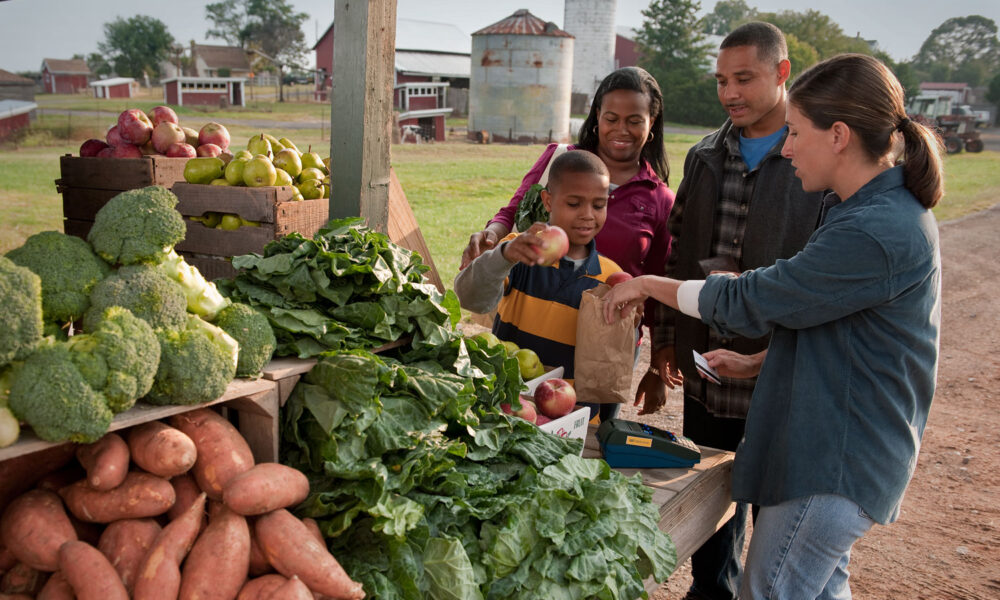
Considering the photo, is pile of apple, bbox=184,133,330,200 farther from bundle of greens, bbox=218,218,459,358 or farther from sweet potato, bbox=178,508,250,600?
sweet potato, bbox=178,508,250,600

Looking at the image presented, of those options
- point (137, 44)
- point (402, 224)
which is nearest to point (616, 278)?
point (402, 224)

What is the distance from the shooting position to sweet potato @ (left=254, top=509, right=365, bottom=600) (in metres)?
1.86

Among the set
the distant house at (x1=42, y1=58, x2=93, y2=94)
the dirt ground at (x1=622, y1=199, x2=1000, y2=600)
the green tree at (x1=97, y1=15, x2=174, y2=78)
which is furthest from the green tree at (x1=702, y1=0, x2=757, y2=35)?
the dirt ground at (x1=622, y1=199, x2=1000, y2=600)

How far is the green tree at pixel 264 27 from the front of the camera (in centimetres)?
7606

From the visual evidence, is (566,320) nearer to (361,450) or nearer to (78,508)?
(361,450)

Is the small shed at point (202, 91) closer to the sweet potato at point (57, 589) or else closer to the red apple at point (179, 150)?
the red apple at point (179, 150)

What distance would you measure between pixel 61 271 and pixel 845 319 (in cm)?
220

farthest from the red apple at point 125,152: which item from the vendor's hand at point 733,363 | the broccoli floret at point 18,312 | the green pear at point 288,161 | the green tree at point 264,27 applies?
the green tree at point 264,27

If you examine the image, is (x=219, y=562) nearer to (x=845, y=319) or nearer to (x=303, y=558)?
(x=303, y=558)

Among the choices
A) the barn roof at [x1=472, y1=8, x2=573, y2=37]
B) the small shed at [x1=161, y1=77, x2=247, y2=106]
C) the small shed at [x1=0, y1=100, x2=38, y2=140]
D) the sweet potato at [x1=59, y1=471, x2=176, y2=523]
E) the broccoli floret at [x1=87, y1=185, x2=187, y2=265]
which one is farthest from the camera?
the small shed at [x1=161, y1=77, x2=247, y2=106]

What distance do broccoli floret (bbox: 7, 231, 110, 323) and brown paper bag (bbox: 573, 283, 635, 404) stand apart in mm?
1752

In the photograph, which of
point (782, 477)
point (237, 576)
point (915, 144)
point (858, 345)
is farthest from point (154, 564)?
point (915, 144)

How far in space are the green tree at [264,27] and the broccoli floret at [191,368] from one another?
258ft

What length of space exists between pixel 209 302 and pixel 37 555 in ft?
2.48
